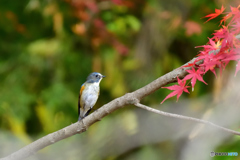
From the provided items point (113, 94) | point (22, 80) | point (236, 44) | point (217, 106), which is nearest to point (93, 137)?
point (113, 94)

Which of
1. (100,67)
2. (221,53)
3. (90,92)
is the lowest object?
(221,53)

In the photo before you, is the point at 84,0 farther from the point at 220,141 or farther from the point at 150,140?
the point at 220,141

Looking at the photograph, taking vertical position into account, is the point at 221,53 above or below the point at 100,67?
below

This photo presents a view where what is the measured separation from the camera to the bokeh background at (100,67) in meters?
2.49

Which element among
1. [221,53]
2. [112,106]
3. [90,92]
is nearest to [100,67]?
[90,92]

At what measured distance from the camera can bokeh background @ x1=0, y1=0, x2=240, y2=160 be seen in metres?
2.49

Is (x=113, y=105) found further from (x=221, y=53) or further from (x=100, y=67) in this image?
(x=100, y=67)

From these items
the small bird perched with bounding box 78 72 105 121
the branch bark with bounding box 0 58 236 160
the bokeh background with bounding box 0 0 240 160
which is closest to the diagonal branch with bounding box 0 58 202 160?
the branch bark with bounding box 0 58 236 160

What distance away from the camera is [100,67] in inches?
107

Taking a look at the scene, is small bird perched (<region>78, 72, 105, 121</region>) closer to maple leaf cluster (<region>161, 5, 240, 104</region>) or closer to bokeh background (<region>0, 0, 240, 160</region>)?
bokeh background (<region>0, 0, 240, 160</region>)

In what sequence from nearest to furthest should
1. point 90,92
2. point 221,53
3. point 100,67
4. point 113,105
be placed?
point 221,53
point 113,105
point 90,92
point 100,67

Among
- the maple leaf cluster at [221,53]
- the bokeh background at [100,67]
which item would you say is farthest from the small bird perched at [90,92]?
the maple leaf cluster at [221,53]

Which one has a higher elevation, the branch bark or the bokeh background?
the bokeh background

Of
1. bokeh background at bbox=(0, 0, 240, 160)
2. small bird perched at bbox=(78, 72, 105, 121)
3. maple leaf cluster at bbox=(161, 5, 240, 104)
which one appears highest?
bokeh background at bbox=(0, 0, 240, 160)
